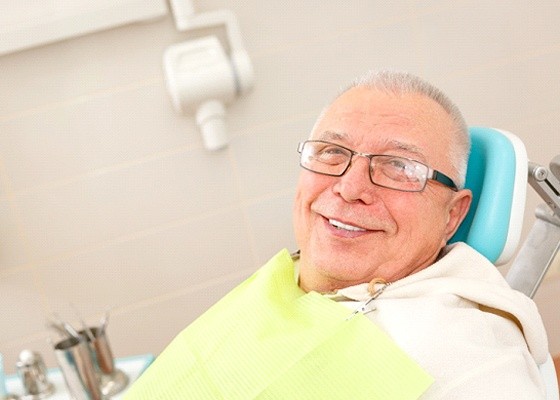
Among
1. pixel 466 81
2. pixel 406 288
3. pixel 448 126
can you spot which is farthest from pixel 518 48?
pixel 406 288

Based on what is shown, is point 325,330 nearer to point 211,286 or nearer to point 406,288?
point 406,288

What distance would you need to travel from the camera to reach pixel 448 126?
139 centimetres

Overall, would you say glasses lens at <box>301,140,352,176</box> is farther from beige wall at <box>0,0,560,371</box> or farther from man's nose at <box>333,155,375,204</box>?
beige wall at <box>0,0,560,371</box>

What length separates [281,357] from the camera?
1201 millimetres

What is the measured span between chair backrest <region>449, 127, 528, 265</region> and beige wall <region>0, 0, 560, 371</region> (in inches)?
35.4

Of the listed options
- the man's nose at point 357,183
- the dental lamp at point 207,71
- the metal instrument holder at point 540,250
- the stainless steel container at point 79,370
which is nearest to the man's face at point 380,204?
the man's nose at point 357,183

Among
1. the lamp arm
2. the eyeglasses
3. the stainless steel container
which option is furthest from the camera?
the stainless steel container

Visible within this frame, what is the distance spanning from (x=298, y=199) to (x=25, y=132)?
1.00 meters

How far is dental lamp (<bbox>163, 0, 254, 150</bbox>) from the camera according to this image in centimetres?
204

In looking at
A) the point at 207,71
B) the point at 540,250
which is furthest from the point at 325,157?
the point at 207,71

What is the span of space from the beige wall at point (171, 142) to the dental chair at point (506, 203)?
0.81 meters

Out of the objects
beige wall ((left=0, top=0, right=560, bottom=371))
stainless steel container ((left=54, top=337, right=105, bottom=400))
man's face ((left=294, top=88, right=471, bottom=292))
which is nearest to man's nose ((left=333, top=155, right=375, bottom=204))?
man's face ((left=294, top=88, right=471, bottom=292))

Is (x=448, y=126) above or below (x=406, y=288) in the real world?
above

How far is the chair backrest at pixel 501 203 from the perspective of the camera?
1370mm
